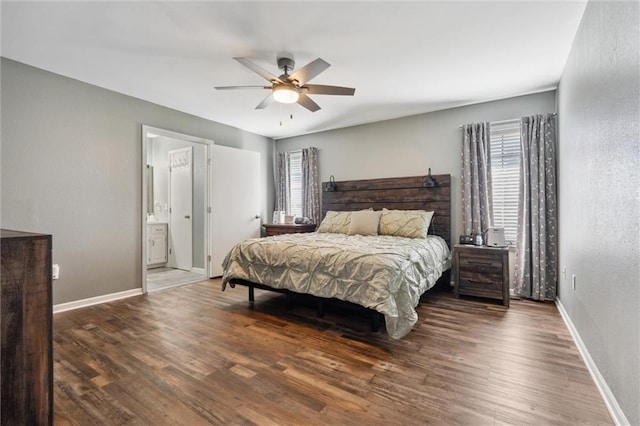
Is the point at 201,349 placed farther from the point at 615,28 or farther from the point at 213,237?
the point at 615,28

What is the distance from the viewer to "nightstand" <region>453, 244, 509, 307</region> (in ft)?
11.0

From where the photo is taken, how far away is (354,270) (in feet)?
8.43

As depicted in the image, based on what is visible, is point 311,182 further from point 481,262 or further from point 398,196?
point 481,262

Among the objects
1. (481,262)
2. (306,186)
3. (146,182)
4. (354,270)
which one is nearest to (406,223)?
(481,262)

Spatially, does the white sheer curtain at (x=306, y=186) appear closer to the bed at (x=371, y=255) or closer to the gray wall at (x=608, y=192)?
the bed at (x=371, y=255)

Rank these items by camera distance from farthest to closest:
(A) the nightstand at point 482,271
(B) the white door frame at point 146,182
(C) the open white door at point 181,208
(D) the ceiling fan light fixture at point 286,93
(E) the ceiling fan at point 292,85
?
(C) the open white door at point 181,208, (B) the white door frame at point 146,182, (A) the nightstand at point 482,271, (D) the ceiling fan light fixture at point 286,93, (E) the ceiling fan at point 292,85

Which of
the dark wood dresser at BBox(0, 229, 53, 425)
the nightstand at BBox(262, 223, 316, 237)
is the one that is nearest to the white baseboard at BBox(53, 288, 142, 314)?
the nightstand at BBox(262, 223, 316, 237)

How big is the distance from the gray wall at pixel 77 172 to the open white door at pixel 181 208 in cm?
136

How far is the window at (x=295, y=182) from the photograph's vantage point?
580cm

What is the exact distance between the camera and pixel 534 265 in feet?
11.5

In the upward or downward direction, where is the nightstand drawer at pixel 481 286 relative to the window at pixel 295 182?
downward

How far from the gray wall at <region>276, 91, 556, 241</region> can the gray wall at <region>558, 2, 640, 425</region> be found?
1.29 metres

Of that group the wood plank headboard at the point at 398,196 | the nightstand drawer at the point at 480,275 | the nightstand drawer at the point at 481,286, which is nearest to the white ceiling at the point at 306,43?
the wood plank headboard at the point at 398,196

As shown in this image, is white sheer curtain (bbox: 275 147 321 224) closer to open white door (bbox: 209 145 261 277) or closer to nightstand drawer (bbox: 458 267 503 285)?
open white door (bbox: 209 145 261 277)
